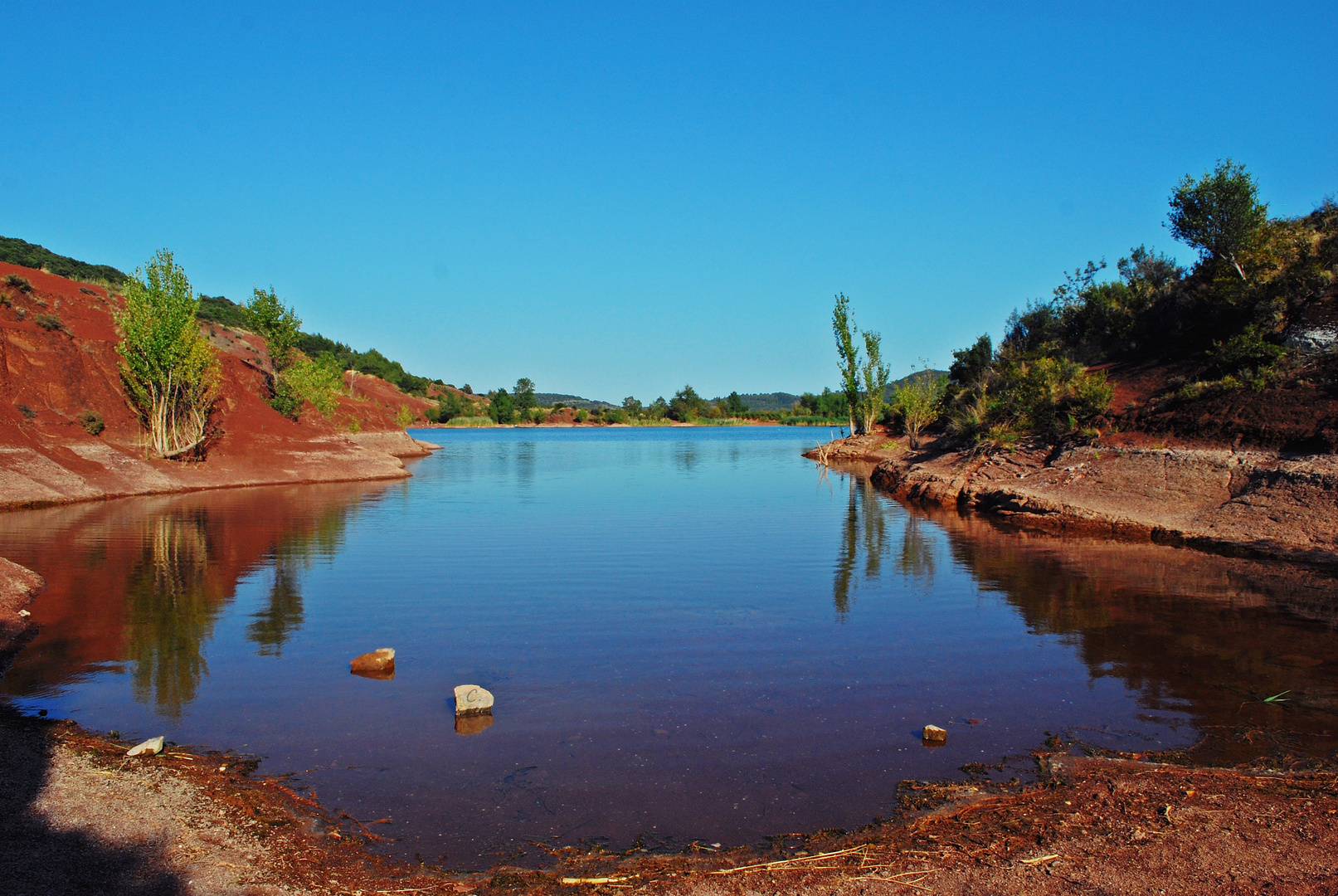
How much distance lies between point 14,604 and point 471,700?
309 inches

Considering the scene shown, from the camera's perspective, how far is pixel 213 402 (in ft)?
122

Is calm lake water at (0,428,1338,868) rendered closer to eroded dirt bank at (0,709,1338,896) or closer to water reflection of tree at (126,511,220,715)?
water reflection of tree at (126,511,220,715)

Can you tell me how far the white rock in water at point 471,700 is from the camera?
7.35 m

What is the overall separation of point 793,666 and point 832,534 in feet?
36.4

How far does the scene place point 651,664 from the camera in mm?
8961

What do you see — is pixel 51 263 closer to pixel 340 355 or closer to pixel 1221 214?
pixel 340 355

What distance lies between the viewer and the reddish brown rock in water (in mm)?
8600

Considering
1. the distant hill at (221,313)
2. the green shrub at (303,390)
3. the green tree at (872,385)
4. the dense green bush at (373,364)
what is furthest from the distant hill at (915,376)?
the dense green bush at (373,364)

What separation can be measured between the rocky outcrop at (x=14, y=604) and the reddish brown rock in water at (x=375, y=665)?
12.0ft

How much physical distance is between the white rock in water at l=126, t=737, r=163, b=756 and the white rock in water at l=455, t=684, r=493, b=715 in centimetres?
238

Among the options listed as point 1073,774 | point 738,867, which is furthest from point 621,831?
point 1073,774

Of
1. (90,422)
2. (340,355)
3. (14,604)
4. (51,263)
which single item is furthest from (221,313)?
(14,604)

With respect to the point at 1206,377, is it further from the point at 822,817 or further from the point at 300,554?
the point at 300,554

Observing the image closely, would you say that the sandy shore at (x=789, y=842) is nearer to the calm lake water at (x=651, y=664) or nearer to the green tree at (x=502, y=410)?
the calm lake water at (x=651, y=664)
